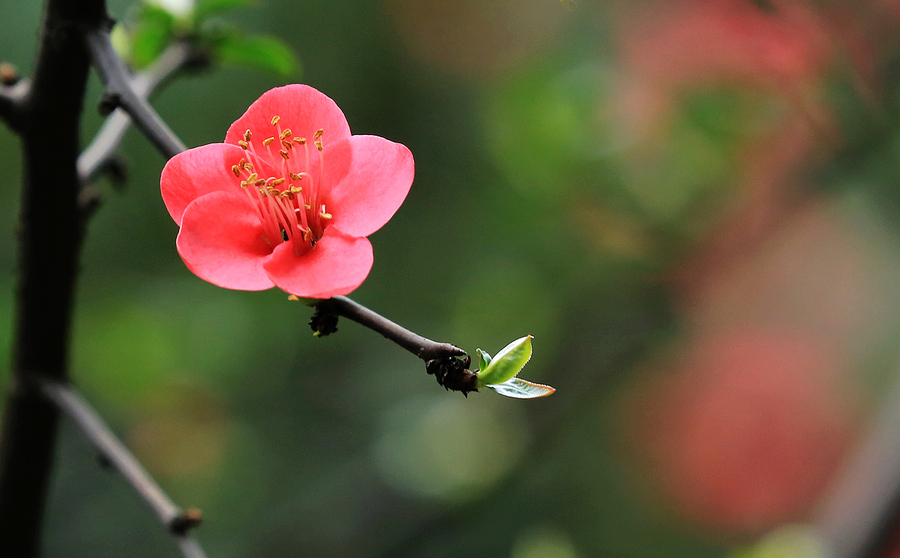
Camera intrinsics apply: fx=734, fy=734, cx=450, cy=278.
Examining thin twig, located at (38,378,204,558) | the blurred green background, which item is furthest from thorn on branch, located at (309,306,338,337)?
the blurred green background

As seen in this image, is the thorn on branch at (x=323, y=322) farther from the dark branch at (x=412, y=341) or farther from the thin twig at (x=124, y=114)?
the thin twig at (x=124, y=114)

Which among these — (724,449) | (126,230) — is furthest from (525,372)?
(126,230)

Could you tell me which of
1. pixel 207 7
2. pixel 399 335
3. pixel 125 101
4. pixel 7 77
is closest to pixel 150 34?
pixel 207 7

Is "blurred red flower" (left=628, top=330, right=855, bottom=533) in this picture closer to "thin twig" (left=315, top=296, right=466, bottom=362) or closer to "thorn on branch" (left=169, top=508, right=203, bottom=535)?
"thorn on branch" (left=169, top=508, right=203, bottom=535)

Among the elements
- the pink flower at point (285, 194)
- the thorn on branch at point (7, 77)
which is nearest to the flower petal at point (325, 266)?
the pink flower at point (285, 194)

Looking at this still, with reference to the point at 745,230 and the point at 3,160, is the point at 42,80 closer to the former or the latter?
the point at 745,230
